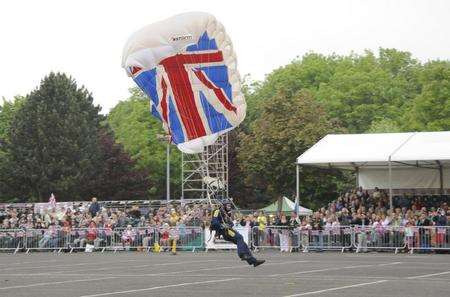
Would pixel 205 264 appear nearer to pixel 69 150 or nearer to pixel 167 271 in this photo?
pixel 167 271

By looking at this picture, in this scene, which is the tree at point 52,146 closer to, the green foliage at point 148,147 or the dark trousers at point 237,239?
the green foliage at point 148,147

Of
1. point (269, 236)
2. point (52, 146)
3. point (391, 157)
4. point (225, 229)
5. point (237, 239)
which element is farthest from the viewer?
point (52, 146)

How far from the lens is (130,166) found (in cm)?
7756

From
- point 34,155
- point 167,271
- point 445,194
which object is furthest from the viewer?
point 34,155

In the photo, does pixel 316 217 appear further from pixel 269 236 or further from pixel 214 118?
pixel 214 118

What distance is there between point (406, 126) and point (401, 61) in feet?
82.9

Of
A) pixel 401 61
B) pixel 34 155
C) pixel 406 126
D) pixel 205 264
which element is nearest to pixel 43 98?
pixel 34 155

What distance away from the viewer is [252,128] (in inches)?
2403

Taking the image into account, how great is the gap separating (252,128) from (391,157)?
27.8 metres

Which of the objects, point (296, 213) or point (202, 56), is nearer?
point (202, 56)

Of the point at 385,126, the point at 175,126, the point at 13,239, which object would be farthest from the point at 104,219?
the point at 385,126

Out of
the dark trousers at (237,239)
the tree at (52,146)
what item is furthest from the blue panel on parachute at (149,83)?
the tree at (52,146)

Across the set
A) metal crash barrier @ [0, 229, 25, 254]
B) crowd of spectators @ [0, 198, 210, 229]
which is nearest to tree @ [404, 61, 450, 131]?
crowd of spectators @ [0, 198, 210, 229]

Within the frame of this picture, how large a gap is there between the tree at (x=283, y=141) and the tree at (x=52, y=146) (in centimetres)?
1789
